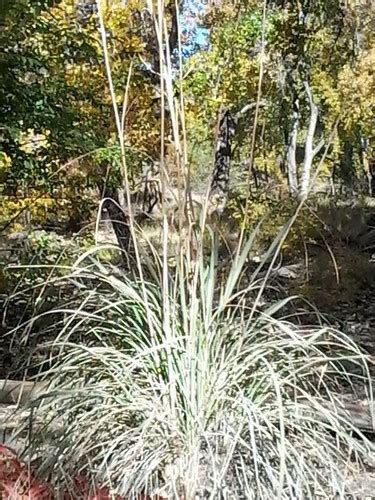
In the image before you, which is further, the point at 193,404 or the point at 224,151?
the point at 224,151

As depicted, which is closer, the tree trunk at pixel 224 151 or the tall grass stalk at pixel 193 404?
the tall grass stalk at pixel 193 404

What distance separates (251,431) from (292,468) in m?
0.20

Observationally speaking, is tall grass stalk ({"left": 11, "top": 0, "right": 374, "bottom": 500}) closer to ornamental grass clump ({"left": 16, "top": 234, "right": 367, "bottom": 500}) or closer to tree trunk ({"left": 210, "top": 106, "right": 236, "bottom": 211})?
ornamental grass clump ({"left": 16, "top": 234, "right": 367, "bottom": 500})

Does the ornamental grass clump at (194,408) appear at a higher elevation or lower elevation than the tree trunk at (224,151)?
higher

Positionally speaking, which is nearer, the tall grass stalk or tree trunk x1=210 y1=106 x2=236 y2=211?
the tall grass stalk

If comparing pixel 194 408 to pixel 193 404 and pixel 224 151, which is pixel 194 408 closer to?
pixel 193 404

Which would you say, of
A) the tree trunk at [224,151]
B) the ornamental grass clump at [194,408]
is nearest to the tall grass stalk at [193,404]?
the ornamental grass clump at [194,408]

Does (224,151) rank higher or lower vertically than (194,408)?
lower

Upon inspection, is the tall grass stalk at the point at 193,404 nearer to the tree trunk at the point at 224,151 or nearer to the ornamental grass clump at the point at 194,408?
the ornamental grass clump at the point at 194,408

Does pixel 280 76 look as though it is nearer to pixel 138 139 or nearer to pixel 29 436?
pixel 138 139

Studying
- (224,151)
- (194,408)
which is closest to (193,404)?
(194,408)

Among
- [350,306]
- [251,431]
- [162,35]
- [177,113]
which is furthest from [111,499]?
[350,306]

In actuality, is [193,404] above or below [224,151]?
above

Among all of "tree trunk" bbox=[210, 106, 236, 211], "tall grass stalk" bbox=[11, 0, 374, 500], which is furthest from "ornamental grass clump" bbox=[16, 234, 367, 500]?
"tree trunk" bbox=[210, 106, 236, 211]
